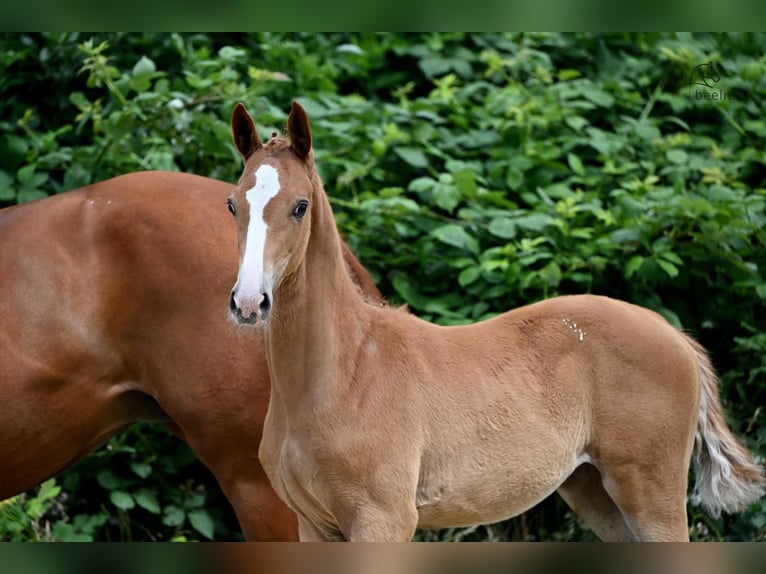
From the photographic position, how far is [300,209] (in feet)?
7.58

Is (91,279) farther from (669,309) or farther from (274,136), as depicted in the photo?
(669,309)

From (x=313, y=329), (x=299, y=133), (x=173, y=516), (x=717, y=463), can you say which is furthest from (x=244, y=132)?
(x=173, y=516)

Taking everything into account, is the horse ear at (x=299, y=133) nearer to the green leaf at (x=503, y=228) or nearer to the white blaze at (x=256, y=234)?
the white blaze at (x=256, y=234)

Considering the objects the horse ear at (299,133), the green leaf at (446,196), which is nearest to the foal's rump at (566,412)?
the horse ear at (299,133)

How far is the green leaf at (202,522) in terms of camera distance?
14.5 feet

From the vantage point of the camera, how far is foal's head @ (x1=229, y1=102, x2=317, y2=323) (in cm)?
209

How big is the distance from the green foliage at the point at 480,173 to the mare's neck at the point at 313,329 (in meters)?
1.99

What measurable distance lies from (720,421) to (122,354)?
6.25 ft

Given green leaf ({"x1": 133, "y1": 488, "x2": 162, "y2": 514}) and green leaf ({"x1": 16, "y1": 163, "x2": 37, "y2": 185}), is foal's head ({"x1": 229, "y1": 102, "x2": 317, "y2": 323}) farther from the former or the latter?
green leaf ({"x1": 16, "y1": 163, "x2": 37, "y2": 185})

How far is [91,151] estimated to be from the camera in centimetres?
488

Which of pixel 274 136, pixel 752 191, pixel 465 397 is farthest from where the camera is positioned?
pixel 752 191

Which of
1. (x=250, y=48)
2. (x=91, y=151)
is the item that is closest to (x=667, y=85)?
(x=250, y=48)

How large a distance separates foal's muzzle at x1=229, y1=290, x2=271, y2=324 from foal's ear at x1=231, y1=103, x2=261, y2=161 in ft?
1.76

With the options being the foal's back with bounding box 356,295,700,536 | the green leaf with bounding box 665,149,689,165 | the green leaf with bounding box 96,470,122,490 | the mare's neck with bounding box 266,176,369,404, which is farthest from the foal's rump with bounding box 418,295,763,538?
the green leaf with bounding box 665,149,689,165
